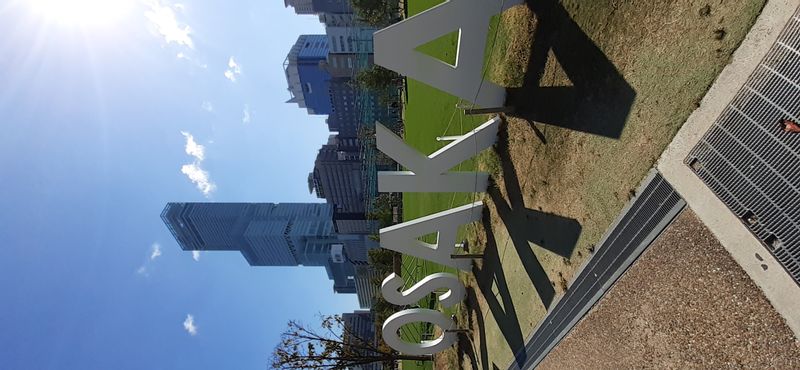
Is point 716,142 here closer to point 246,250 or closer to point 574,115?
point 574,115

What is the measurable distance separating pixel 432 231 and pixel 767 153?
6705 millimetres

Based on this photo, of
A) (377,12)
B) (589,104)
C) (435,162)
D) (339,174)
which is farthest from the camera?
(339,174)

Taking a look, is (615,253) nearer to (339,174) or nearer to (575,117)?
(575,117)

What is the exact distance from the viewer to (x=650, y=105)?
4.71m

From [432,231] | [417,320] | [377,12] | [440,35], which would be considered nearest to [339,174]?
[377,12]

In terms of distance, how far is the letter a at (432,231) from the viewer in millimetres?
9484

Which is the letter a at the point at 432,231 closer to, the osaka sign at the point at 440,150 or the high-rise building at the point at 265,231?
the osaka sign at the point at 440,150

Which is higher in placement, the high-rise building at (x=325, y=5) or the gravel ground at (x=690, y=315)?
the high-rise building at (x=325, y=5)

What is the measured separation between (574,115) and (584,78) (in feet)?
1.74

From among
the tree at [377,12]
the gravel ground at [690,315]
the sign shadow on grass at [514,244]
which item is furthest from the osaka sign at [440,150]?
the tree at [377,12]

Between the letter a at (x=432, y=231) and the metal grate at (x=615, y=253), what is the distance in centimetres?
305

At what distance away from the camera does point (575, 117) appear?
5969mm

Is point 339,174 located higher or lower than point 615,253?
lower

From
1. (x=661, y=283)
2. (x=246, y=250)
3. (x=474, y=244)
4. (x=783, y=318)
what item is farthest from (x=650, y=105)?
(x=246, y=250)
